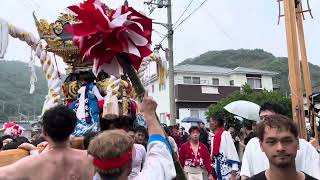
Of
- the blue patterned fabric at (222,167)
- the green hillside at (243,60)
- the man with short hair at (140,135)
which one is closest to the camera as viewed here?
the man with short hair at (140,135)

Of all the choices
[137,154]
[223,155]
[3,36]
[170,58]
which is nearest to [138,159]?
[137,154]

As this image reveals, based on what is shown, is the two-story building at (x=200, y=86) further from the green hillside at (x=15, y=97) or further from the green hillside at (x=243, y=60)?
the green hillside at (x=15, y=97)

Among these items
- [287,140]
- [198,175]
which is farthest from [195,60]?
[287,140]

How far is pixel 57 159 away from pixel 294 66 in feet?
14.4

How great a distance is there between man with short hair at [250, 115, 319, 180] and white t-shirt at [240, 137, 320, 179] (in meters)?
1.05

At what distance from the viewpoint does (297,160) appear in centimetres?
353

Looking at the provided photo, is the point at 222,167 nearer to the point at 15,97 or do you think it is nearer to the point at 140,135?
the point at 140,135

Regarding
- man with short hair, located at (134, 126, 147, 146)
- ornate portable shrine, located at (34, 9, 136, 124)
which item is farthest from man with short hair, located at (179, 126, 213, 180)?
man with short hair, located at (134, 126, 147, 146)

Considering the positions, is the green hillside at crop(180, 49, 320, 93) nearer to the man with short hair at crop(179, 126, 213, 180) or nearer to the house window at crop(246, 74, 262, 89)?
the house window at crop(246, 74, 262, 89)

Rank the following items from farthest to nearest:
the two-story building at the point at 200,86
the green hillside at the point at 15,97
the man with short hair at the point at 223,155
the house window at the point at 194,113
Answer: the green hillside at the point at 15,97
the house window at the point at 194,113
the two-story building at the point at 200,86
the man with short hair at the point at 223,155

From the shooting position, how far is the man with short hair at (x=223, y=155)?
21.7 ft

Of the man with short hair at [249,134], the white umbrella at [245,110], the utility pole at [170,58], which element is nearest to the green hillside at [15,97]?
the utility pole at [170,58]

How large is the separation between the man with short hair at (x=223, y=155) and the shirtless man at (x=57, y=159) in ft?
12.8

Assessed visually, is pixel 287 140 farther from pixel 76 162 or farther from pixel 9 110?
pixel 9 110
